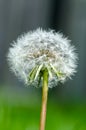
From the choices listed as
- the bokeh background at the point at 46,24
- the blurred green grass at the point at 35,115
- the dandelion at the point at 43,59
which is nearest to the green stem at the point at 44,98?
the dandelion at the point at 43,59

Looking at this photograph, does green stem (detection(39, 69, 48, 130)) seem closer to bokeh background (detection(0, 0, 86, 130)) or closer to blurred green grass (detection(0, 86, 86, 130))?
blurred green grass (detection(0, 86, 86, 130))

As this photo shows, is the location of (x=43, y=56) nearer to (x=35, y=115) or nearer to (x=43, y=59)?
(x=43, y=59)

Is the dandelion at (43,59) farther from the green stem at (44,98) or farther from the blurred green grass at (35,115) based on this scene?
the blurred green grass at (35,115)

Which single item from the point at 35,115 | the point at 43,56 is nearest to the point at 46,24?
the point at 35,115

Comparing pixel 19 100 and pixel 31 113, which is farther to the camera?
pixel 19 100
